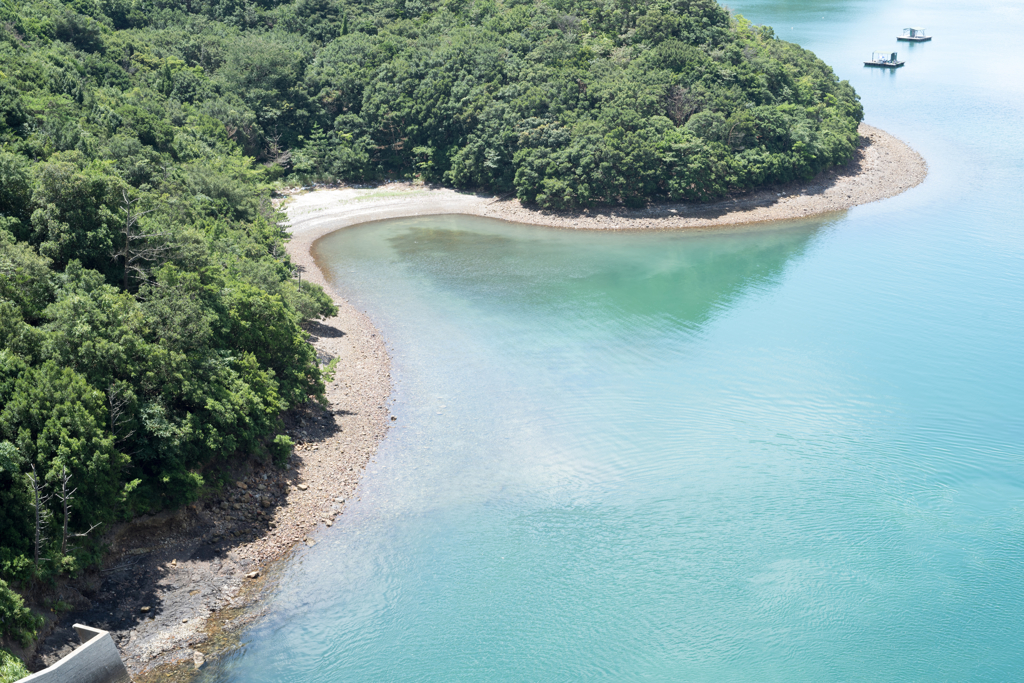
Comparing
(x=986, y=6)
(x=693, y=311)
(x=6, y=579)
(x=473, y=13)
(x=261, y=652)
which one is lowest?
(x=261, y=652)

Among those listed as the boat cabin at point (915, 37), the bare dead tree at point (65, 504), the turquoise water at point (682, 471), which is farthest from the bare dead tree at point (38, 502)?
the boat cabin at point (915, 37)

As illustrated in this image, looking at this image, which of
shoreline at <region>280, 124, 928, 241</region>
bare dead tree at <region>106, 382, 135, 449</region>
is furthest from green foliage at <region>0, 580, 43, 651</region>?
shoreline at <region>280, 124, 928, 241</region>

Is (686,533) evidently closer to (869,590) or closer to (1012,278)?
(869,590)

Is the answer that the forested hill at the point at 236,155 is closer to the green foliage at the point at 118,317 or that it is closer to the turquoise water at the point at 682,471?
the green foliage at the point at 118,317

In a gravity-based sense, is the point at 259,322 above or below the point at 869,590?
above

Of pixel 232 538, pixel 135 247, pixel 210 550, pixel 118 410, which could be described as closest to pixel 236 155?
pixel 135 247

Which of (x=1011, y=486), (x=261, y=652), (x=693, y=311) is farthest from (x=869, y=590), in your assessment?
(x=693, y=311)

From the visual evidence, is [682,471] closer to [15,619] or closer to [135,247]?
[15,619]
